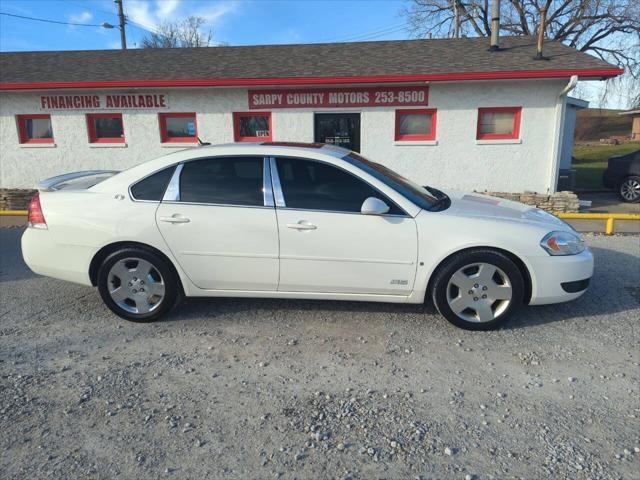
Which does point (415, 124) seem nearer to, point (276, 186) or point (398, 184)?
point (398, 184)

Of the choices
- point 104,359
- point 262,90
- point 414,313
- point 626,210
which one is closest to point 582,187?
point 626,210

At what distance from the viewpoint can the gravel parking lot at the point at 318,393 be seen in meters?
2.20

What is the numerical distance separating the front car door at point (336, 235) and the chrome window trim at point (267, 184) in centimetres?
4

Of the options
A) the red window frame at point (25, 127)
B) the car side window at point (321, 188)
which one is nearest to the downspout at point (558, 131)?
the car side window at point (321, 188)

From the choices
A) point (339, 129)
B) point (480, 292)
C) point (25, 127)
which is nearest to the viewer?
point (480, 292)

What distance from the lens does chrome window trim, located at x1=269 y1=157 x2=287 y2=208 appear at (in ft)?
11.9

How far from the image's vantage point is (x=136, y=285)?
12.5 feet

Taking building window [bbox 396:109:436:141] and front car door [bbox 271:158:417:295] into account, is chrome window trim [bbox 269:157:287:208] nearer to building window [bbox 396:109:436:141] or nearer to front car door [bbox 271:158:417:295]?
front car door [bbox 271:158:417:295]

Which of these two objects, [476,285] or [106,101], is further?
[106,101]

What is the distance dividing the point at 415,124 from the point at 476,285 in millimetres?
6953

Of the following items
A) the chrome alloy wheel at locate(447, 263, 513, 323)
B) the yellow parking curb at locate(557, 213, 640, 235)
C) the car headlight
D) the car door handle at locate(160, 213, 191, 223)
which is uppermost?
the car door handle at locate(160, 213, 191, 223)

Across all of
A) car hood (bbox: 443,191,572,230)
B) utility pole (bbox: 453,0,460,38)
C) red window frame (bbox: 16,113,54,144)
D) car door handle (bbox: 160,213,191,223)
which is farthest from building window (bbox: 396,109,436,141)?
utility pole (bbox: 453,0,460,38)

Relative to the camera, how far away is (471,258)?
3.50 m

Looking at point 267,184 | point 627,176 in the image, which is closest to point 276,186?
point 267,184
